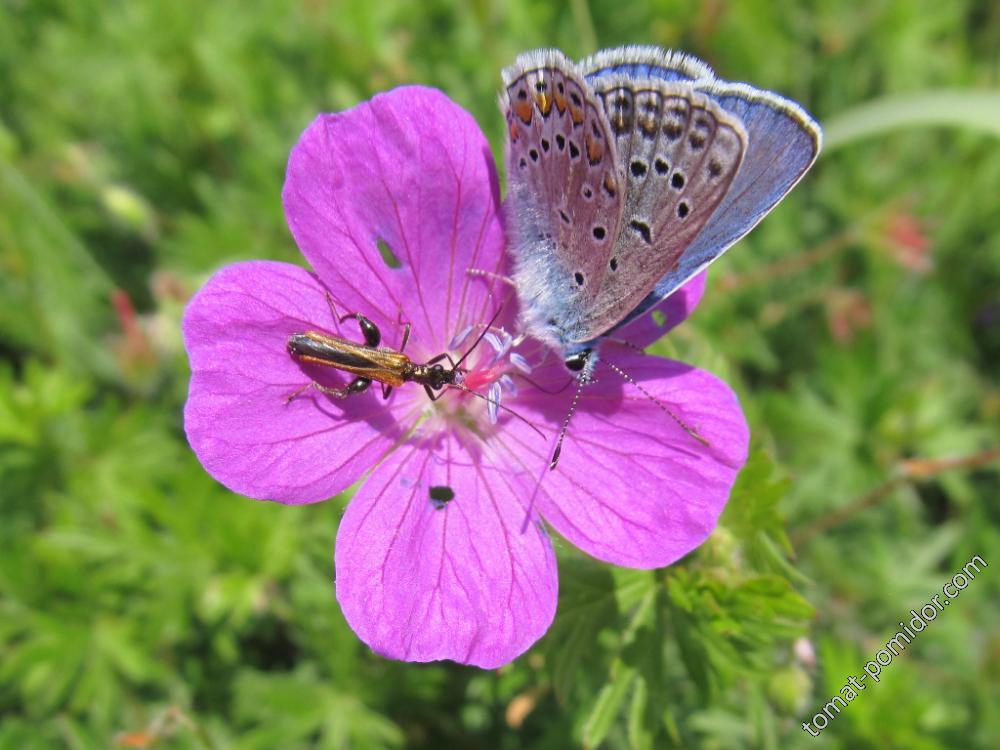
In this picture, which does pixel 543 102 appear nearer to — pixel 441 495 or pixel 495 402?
pixel 495 402

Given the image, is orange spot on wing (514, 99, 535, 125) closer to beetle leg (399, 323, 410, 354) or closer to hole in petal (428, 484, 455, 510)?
beetle leg (399, 323, 410, 354)

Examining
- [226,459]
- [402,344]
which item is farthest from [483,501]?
[226,459]

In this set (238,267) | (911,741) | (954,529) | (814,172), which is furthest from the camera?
(814,172)

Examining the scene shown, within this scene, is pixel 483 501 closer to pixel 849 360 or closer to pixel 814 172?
pixel 849 360

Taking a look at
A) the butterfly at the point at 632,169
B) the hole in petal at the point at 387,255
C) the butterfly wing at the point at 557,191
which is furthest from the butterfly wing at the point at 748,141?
the hole in petal at the point at 387,255

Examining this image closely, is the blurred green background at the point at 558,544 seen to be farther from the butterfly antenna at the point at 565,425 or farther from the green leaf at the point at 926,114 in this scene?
the butterfly antenna at the point at 565,425

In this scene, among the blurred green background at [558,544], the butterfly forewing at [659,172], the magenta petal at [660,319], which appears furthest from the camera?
the blurred green background at [558,544]
